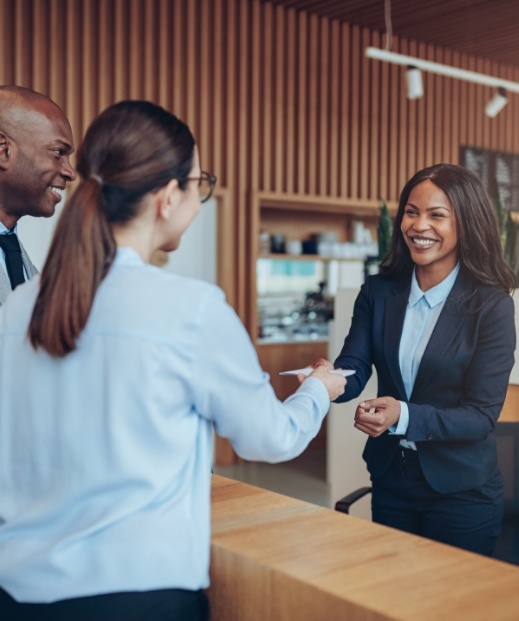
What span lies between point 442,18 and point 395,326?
19.6 ft

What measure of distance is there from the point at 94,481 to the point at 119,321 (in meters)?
0.26

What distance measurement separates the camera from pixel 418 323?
2350mm

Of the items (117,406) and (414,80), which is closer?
(117,406)

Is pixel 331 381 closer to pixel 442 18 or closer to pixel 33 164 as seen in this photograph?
pixel 33 164

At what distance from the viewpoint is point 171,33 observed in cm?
641

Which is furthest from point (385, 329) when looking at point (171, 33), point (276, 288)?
point (276, 288)

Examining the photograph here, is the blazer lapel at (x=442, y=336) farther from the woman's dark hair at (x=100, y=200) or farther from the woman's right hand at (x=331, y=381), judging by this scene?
the woman's dark hair at (x=100, y=200)

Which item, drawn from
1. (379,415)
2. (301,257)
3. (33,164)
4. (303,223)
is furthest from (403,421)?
(303,223)

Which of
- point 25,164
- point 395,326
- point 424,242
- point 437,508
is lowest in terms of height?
point 437,508

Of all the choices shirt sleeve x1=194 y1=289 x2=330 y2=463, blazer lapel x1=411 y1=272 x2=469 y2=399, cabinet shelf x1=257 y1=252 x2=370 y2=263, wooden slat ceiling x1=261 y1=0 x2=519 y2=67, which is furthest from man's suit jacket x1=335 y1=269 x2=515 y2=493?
wooden slat ceiling x1=261 y1=0 x2=519 y2=67

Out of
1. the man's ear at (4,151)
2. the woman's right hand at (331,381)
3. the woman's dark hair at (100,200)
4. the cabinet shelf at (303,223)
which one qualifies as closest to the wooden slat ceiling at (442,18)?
the cabinet shelf at (303,223)

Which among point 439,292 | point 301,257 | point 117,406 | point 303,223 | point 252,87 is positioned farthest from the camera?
point 303,223

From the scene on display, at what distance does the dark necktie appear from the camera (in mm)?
2344

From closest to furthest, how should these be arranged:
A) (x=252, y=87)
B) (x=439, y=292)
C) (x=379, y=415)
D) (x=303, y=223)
Result: (x=379, y=415) → (x=439, y=292) → (x=252, y=87) → (x=303, y=223)
